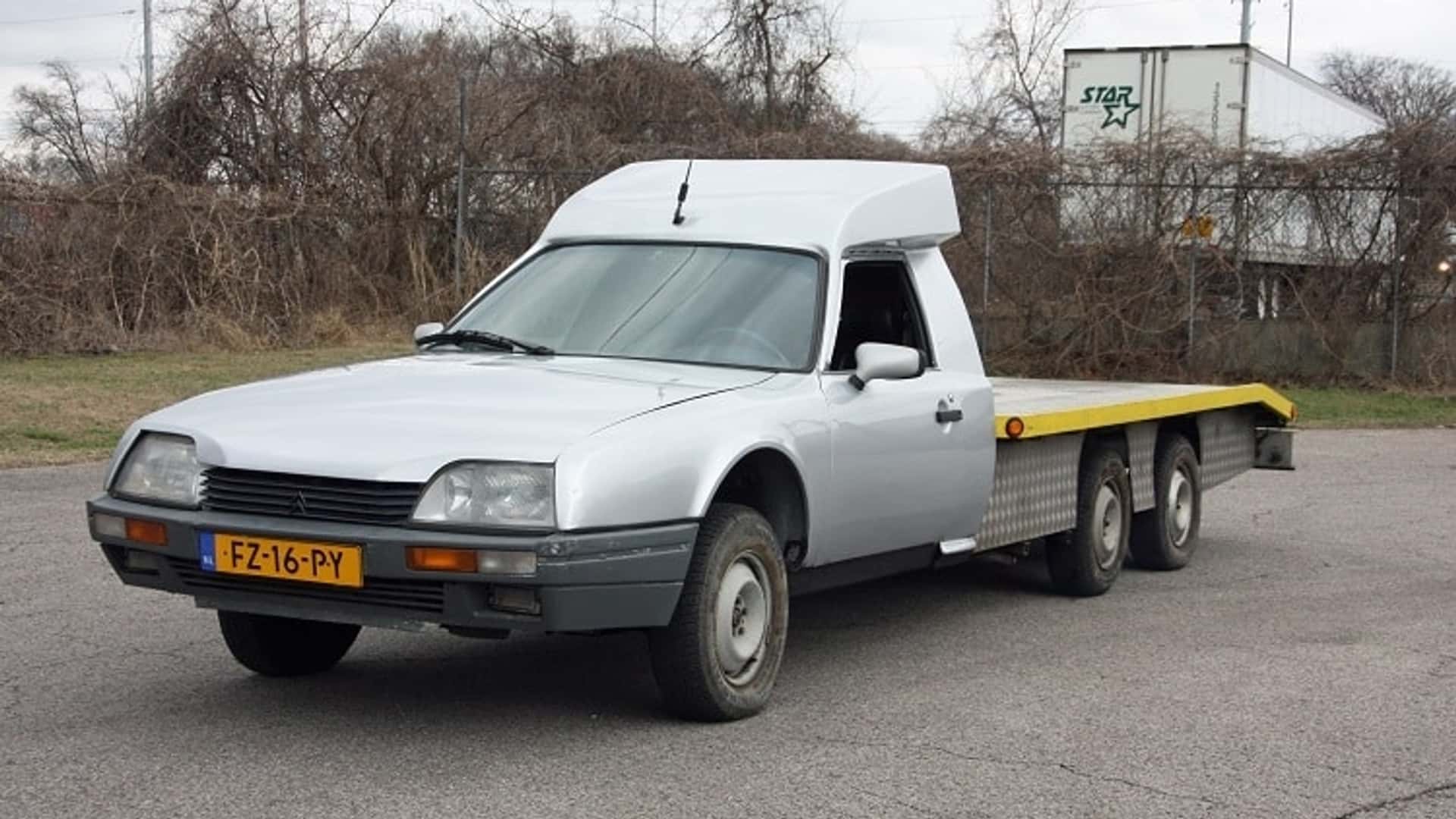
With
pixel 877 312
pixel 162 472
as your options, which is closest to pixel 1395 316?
pixel 877 312

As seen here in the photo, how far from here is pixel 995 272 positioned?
2205cm

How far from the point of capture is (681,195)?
7645 mm

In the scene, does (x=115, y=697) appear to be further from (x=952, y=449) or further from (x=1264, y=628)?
(x=1264, y=628)

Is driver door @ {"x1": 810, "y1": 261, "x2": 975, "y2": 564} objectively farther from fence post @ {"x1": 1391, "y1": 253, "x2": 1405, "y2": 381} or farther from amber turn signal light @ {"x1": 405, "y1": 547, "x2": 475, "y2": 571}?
fence post @ {"x1": 1391, "y1": 253, "x2": 1405, "y2": 381}

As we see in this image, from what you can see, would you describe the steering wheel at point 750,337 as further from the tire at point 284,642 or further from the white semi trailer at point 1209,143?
the white semi trailer at point 1209,143

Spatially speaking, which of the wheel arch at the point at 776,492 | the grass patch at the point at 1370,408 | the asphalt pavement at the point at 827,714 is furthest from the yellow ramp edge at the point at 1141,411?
the grass patch at the point at 1370,408

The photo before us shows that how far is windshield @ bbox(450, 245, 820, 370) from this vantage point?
273 inches

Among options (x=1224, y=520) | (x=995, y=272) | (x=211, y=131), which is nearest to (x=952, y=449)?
(x=1224, y=520)

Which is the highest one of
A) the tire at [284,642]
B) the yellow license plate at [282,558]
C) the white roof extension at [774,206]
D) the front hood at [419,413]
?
the white roof extension at [774,206]

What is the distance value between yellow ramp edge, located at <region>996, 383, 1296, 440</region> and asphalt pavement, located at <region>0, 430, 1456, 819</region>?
856 millimetres

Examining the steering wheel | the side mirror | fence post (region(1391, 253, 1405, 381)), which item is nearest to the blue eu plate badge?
the steering wheel

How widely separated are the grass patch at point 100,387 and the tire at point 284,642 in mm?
7210

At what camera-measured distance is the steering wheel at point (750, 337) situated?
22.6ft

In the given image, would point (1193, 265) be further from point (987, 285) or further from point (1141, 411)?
point (1141, 411)
